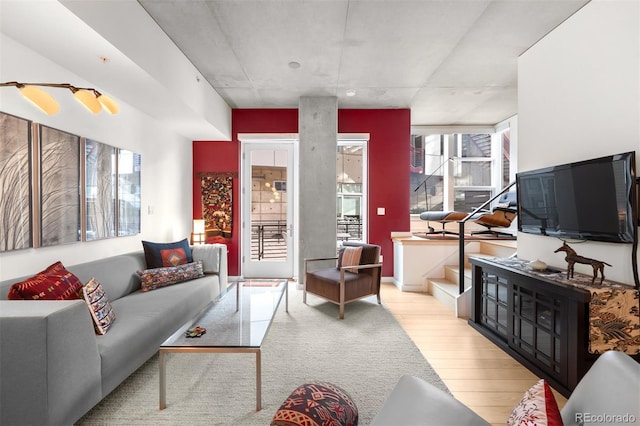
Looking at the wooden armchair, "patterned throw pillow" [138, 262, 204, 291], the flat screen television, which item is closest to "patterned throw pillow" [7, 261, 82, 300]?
"patterned throw pillow" [138, 262, 204, 291]

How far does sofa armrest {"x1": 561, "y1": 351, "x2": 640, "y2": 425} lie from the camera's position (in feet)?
2.52

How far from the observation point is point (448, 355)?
2594mm

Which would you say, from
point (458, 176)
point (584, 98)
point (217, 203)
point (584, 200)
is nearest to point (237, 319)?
point (584, 200)

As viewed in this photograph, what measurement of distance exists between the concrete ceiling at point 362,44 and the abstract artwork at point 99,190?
1390mm

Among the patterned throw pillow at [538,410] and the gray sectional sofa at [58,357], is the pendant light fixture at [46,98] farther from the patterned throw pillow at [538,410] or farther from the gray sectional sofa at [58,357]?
the patterned throw pillow at [538,410]

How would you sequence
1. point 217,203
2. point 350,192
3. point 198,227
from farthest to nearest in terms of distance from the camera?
1. point 350,192
2. point 217,203
3. point 198,227

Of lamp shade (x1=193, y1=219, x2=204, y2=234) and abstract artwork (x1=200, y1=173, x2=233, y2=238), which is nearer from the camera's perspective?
lamp shade (x1=193, y1=219, x2=204, y2=234)

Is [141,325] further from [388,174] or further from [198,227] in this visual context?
[388,174]

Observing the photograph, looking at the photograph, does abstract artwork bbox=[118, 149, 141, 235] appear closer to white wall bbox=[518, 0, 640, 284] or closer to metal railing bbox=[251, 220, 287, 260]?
metal railing bbox=[251, 220, 287, 260]

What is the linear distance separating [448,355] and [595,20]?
3025 mm

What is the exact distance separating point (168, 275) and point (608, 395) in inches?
137

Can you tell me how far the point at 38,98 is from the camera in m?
1.69

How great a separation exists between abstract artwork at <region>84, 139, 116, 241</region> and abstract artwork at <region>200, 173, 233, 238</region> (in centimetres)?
202

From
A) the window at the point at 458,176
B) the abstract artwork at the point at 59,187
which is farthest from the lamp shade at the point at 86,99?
the window at the point at 458,176
